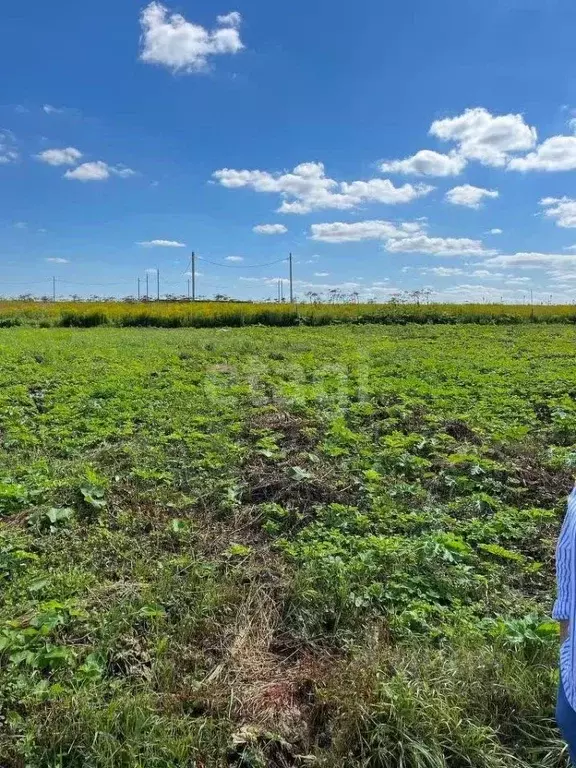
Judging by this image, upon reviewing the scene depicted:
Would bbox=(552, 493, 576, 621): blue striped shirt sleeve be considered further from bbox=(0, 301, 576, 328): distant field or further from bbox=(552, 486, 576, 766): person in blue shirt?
bbox=(0, 301, 576, 328): distant field

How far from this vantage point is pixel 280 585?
3072 mm

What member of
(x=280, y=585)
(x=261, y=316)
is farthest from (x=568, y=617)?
(x=261, y=316)

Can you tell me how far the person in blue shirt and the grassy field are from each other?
870 millimetres

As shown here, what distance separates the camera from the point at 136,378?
8.71m

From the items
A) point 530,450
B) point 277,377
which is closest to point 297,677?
point 530,450

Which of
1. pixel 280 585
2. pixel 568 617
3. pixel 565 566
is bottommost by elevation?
pixel 280 585

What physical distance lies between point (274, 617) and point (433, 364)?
8168mm

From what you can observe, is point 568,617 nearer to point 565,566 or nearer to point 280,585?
point 565,566

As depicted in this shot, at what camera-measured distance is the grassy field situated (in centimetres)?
207

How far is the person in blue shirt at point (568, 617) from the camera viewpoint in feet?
3.85

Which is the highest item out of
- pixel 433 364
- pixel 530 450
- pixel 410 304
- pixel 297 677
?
pixel 410 304

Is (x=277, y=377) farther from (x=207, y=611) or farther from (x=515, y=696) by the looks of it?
(x=515, y=696)

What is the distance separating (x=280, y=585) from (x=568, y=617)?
6.75 feet

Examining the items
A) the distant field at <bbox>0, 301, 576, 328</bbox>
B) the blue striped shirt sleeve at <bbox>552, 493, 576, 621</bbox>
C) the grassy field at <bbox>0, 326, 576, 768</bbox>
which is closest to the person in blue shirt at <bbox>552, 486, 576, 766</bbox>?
the blue striped shirt sleeve at <bbox>552, 493, 576, 621</bbox>
